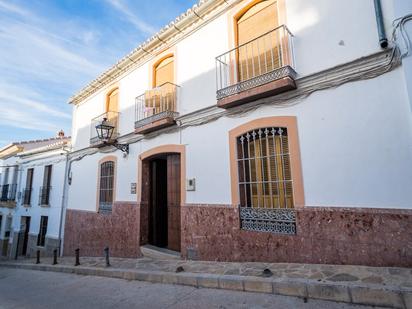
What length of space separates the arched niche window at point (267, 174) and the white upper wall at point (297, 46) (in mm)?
1188

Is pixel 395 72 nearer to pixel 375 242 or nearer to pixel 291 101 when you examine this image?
pixel 291 101

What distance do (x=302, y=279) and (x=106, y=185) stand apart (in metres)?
7.38

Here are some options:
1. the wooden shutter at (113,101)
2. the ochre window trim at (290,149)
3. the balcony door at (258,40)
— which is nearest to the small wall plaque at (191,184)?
the ochre window trim at (290,149)

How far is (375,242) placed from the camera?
358 cm

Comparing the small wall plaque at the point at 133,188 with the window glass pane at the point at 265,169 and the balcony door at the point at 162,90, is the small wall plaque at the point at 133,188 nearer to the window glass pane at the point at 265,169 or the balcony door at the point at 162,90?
the balcony door at the point at 162,90

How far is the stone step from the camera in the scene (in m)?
6.25

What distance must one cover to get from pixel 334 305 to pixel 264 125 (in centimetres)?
309

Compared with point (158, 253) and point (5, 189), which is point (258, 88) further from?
point (5, 189)

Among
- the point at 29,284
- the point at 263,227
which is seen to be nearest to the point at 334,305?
the point at 263,227

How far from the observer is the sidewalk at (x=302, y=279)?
295 cm

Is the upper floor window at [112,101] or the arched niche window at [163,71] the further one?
the upper floor window at [112,101]

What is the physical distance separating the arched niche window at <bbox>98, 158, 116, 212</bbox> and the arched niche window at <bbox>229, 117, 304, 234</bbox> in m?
5.04

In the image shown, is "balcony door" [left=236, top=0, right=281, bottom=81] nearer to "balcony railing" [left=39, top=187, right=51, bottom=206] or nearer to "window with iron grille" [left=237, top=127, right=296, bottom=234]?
"window with iron grille" [left=237, top=127, right=296, bottom=234]

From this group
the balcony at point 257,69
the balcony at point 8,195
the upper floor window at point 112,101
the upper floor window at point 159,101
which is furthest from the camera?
the balcony at point 8,195
